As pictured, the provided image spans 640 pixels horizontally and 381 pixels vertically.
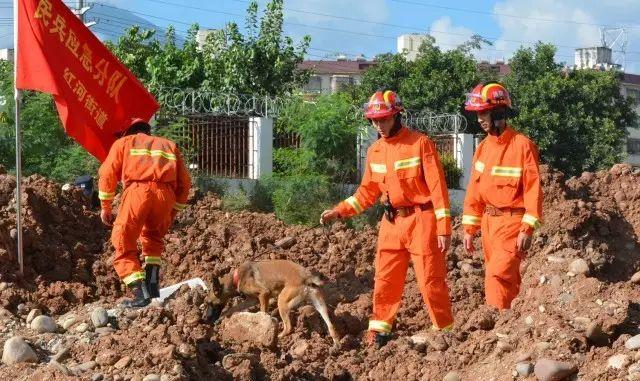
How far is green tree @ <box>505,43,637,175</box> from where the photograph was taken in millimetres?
31531

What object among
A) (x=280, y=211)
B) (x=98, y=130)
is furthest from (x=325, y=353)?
(x=280, y=211)

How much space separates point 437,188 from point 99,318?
2675 millimetres

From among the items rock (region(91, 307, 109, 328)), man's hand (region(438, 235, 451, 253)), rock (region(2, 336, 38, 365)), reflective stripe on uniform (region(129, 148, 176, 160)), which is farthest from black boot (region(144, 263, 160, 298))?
man's hand (region(438, 235, 451, 253))

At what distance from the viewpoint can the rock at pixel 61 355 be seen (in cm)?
728

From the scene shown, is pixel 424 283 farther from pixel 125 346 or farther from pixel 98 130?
pixel 98 130

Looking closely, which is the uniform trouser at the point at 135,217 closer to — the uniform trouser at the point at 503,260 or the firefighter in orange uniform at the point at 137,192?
the firefighter in orange uniform at the point at 137,192

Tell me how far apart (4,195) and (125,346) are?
15.9 feet

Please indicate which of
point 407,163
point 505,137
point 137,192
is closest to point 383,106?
point 407,163

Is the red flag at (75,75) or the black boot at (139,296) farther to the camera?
the red flag at (75,75)

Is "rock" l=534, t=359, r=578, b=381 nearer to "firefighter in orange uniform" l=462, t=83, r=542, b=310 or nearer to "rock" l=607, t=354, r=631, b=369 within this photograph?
"rock" l=607, t=354, r=631, b=369

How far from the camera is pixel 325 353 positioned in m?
8.41

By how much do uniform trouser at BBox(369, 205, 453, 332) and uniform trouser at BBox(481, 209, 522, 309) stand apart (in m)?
0.46

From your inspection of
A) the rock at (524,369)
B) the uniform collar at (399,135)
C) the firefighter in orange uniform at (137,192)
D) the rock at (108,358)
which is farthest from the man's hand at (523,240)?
the rock at (108,358)

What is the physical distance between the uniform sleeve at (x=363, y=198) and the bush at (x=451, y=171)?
558 inches
